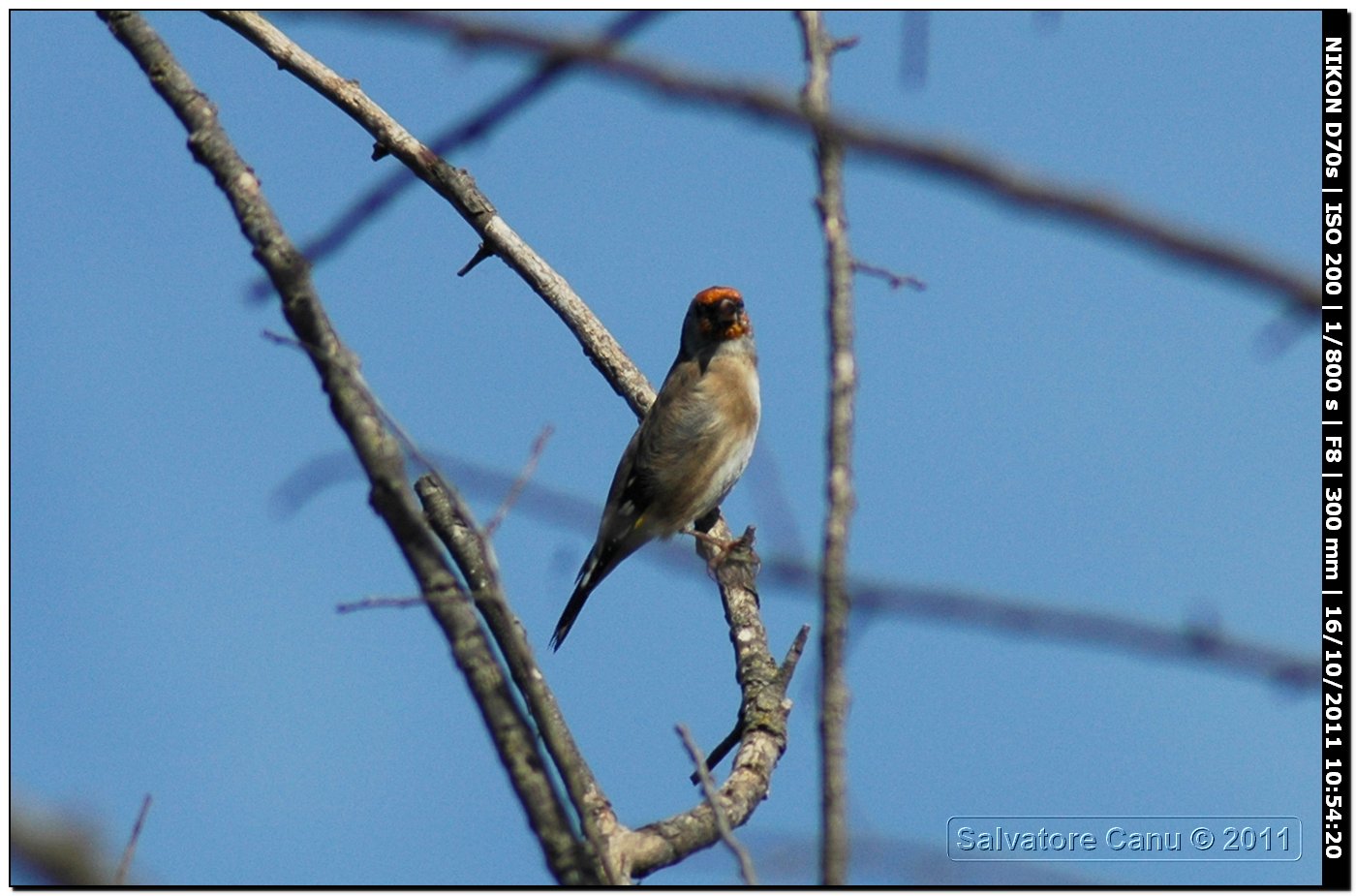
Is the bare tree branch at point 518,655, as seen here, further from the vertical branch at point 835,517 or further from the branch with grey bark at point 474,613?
the vertical branch at point 835,517

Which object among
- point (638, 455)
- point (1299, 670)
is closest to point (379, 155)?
point (638, 455)

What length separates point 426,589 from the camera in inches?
142

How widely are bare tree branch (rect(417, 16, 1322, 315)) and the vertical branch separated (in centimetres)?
74

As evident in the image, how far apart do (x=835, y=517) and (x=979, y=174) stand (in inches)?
51.9

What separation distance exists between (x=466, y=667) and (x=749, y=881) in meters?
0.95

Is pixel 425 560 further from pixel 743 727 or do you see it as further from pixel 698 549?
pixel 698 549

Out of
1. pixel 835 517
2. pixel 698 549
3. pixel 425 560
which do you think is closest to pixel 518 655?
pixel 425 560

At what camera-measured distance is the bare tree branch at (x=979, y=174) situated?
1238mm

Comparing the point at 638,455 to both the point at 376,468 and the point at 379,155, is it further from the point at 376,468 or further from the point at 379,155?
the point at 376,468

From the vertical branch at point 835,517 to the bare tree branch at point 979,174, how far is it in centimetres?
74

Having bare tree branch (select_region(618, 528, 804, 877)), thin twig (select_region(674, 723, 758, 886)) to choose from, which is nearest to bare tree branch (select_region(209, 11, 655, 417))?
bare tree branch (select_region(618, 528, 804, 877))

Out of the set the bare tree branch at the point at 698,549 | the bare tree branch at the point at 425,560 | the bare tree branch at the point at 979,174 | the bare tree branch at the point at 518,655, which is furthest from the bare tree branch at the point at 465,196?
the bare tree branch at the point at 979,174

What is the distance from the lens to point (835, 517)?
2504 millimetres

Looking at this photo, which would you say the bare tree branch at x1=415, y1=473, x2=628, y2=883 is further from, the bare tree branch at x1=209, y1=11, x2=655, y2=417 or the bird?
the bird
